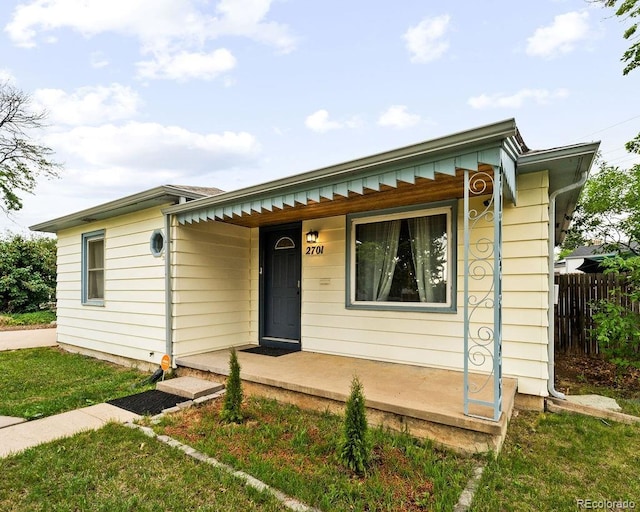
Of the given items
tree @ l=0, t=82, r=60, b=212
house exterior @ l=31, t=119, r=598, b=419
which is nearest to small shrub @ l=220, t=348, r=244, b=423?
house exterior @ l=31, t=119, r=598, b=419

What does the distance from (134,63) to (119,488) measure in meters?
8.89

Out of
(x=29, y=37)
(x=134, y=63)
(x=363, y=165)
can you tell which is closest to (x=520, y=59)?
(x=363, y=165)

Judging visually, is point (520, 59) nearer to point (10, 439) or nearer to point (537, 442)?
point (537, 442)

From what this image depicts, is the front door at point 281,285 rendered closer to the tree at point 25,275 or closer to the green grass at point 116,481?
the green grass at point 116,481

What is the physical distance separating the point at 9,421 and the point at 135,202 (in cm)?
283

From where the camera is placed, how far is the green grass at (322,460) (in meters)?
2.00

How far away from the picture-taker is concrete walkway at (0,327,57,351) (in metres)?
7.20

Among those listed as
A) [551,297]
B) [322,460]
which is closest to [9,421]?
[322,460]

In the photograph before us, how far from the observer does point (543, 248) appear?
324 centimetres

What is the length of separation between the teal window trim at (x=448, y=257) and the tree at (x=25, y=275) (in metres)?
12.6

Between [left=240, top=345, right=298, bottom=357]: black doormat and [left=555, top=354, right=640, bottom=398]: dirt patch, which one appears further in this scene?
[left=240, top=345, right=298, bottom=357]: black doormat

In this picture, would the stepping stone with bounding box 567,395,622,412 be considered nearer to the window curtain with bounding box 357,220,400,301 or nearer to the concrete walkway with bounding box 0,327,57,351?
the window curtain with bounding box 357,220,400,301

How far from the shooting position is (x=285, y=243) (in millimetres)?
5309

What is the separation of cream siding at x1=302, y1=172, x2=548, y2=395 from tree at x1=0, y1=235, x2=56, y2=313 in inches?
472
